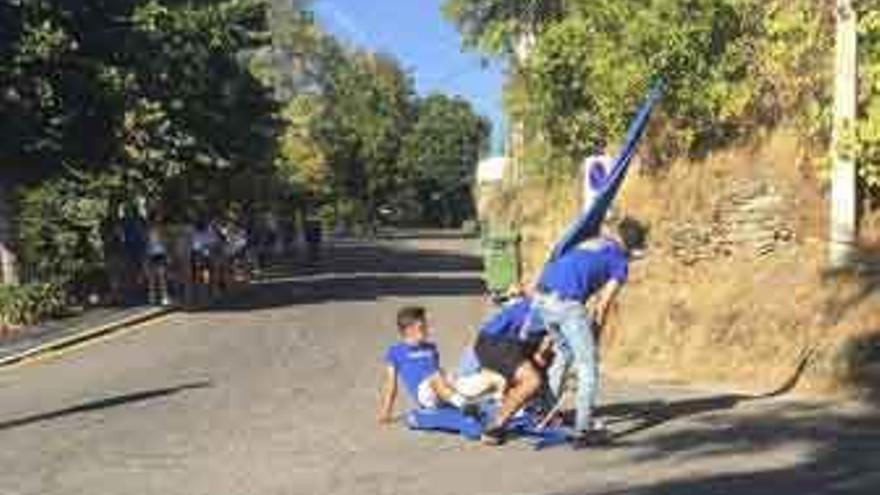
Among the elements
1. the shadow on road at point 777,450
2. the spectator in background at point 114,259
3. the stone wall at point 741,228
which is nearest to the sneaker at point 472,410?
the shadow on road at point 777,450

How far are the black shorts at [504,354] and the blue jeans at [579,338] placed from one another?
0.38 m

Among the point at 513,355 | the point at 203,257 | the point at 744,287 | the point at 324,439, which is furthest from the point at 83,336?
the point at 513,355

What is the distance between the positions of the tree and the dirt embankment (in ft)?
339

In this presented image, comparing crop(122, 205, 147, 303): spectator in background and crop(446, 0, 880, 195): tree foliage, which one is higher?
crop(446, 0, 880, 195): tree foliage

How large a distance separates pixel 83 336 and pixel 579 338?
50.2ft

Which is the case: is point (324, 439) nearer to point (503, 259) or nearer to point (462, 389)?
point (462, 389)

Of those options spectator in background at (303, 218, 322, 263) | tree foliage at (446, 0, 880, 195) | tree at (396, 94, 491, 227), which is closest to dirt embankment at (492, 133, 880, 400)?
tree foliage at (446, 0, 880, 195)

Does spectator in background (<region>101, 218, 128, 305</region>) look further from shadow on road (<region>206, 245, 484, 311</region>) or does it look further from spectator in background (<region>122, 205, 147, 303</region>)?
shadow on road (<region>206, 245, 484, 311</region>)

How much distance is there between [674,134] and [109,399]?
1102 cm

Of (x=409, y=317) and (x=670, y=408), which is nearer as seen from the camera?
(x=409, y=317)

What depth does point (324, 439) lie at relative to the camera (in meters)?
14.8

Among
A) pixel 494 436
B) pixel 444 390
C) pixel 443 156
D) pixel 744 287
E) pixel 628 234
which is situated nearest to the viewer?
pixel 494 436

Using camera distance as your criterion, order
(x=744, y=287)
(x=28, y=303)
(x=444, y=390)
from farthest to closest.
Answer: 1. (x=28, y=303)
2. (x=744, y=287)
3. (x=444, y=390)

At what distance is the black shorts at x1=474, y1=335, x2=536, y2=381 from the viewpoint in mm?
14258
